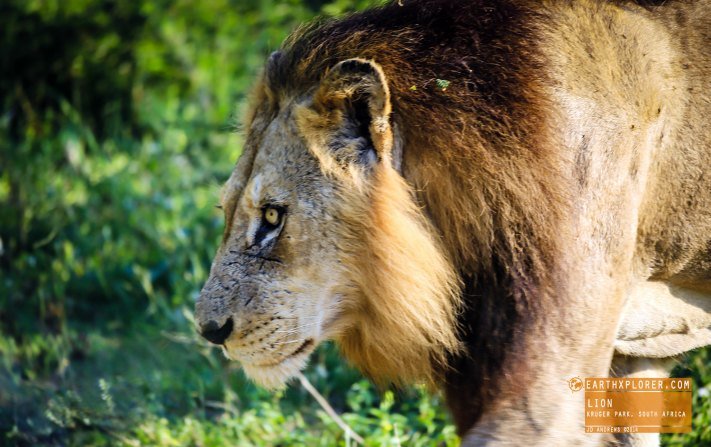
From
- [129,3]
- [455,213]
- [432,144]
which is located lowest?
[455,213]

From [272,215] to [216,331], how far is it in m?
0.49

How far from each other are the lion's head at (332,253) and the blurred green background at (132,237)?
67 centimetres

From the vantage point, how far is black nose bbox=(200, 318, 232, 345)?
3.60 metres

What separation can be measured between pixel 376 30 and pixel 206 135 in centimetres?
475

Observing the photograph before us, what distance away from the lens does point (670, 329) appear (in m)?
3.82

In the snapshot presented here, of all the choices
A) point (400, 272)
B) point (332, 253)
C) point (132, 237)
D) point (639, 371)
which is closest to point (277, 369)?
point (332, 253)

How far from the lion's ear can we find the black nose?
28.9 inches

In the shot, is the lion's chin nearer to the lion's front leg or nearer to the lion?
the lion

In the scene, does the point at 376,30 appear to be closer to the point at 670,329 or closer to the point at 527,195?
the point at 527,195

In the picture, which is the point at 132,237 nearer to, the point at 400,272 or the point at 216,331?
the point at 216,331

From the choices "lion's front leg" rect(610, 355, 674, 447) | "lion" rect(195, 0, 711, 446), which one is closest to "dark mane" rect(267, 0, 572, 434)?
"lion" rect(195, 0, 711, 446)

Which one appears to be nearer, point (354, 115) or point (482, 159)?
point (482, 159)

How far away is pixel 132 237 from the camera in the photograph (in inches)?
265

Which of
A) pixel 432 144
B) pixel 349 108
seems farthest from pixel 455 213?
pixel 349 108
